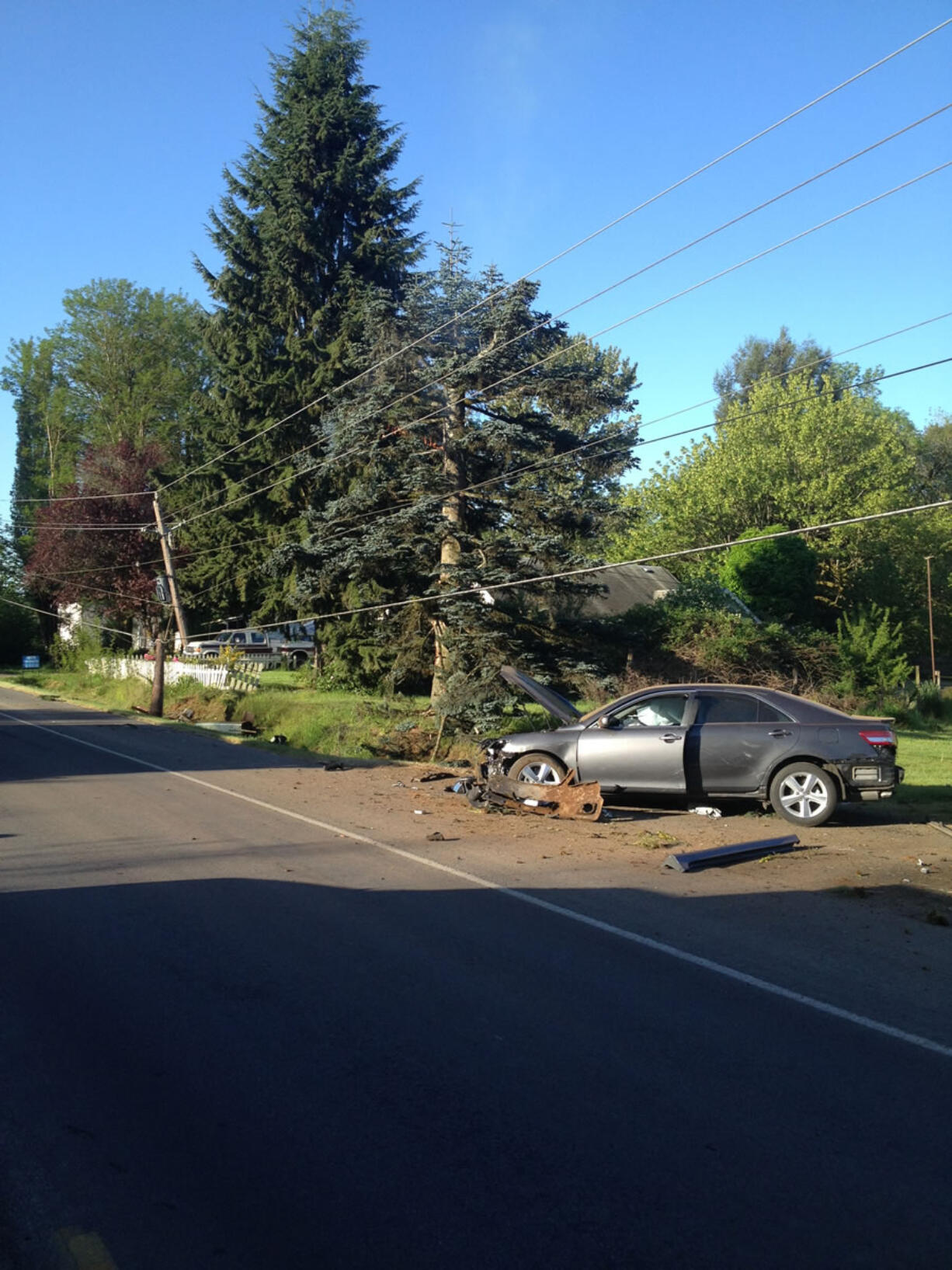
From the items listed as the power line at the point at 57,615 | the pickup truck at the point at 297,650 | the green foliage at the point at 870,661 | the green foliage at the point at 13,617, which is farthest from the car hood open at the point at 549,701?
the green foliage at the point at 13,617

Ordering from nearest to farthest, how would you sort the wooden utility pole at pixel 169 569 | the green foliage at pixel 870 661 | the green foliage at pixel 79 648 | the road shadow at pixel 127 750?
the road shadow at pixel 127 750
the green foliage at pixel 870 661
the wooden utility pole at pixel 169 569
the green foliage at pixel 79 648

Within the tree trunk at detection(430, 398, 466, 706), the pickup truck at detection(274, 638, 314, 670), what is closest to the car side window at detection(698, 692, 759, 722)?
the tree trunk at detection(430, 398, 466, 706)

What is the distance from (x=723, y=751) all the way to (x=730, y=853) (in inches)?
89.3

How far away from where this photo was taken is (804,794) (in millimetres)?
11898

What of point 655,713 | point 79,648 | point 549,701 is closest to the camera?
point 655,713

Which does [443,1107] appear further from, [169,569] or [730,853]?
[169,569]

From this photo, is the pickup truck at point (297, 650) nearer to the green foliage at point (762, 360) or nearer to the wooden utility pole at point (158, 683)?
the wooden utility pole at point (158, 683)

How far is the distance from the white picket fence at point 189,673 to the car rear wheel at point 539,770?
748 inches

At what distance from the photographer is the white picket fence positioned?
3197cm

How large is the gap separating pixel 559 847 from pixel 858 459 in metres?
44.4

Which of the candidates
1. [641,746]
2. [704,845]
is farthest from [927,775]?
[704,845]

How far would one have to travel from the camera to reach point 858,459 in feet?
165

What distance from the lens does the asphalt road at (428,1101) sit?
353cm

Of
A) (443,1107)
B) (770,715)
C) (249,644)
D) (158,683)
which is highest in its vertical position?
(249,644)
